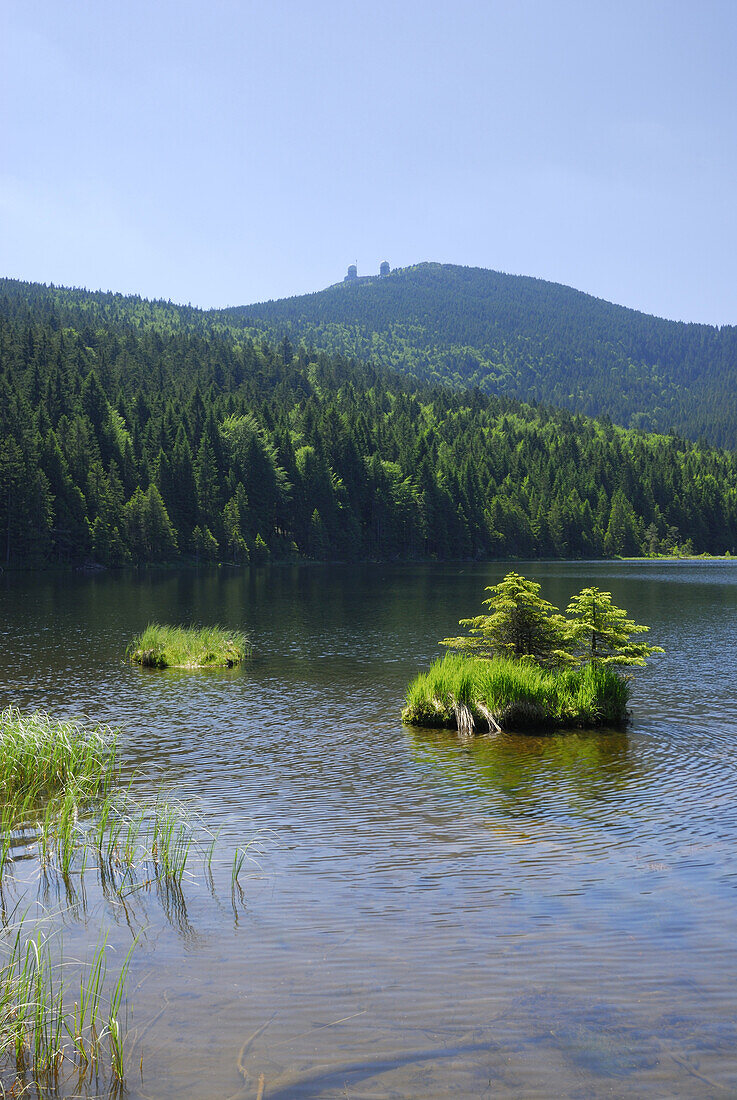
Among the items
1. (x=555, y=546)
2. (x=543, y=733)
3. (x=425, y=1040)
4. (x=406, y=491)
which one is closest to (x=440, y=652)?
(x=543, y=733)

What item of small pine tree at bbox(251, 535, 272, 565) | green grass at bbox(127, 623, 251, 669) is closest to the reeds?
green grass at bbox(127, 623, 251, 669)

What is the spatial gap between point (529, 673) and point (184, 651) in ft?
62.4

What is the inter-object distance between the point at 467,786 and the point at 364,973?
28.9ft

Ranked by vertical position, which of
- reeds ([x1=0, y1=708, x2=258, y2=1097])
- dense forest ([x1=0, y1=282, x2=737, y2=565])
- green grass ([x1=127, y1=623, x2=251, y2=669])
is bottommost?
green grass ([x1=127, y1=623, x2=251, y2=669])

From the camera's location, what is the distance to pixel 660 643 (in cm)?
4412

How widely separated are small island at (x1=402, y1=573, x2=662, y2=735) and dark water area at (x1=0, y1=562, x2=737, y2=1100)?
40.8 inches

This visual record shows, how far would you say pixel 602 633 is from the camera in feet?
89.1

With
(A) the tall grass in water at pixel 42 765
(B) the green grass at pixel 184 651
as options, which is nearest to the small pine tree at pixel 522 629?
(A) the tall grass in water at pixel 42 765

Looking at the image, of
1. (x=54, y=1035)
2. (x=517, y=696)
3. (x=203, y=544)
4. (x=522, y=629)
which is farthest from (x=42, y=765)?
(x=203, y=544)

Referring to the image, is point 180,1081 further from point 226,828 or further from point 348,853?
point 226,828

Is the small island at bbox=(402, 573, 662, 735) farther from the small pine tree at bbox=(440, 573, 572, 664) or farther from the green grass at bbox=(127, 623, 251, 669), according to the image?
the green grass at bbox=(127, 623, 251, 669)

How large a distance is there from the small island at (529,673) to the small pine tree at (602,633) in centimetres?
3

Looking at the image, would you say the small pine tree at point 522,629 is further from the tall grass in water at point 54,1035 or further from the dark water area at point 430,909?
the tall grass in water at point 54,1035

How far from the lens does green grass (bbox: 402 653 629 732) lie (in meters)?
23.8
